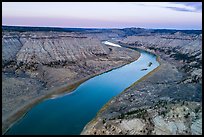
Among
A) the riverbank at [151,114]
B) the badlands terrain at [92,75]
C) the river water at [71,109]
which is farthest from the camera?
the river water at [71,109]

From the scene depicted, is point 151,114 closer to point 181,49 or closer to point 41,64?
point 41,64

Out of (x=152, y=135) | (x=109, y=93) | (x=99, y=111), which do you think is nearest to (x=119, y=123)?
(x=152, y=135)

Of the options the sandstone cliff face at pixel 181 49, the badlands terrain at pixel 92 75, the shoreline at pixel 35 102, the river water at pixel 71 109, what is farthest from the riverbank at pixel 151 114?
the sandstone cliff face at pixel 181 49

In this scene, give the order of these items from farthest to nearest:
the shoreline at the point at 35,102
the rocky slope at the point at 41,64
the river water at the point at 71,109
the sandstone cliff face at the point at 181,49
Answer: the sandstone cliff face at the point at 181,49
the rocky slope at the point at 41,64
the shoreline at the point at 35,102
the river water at the point at 71,109

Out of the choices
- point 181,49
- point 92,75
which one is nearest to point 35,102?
point 92,75

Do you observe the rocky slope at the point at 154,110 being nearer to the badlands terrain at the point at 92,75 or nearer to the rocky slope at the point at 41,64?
the badlands terrain at the point at 92,75

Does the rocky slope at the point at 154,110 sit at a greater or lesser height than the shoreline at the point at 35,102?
greater
